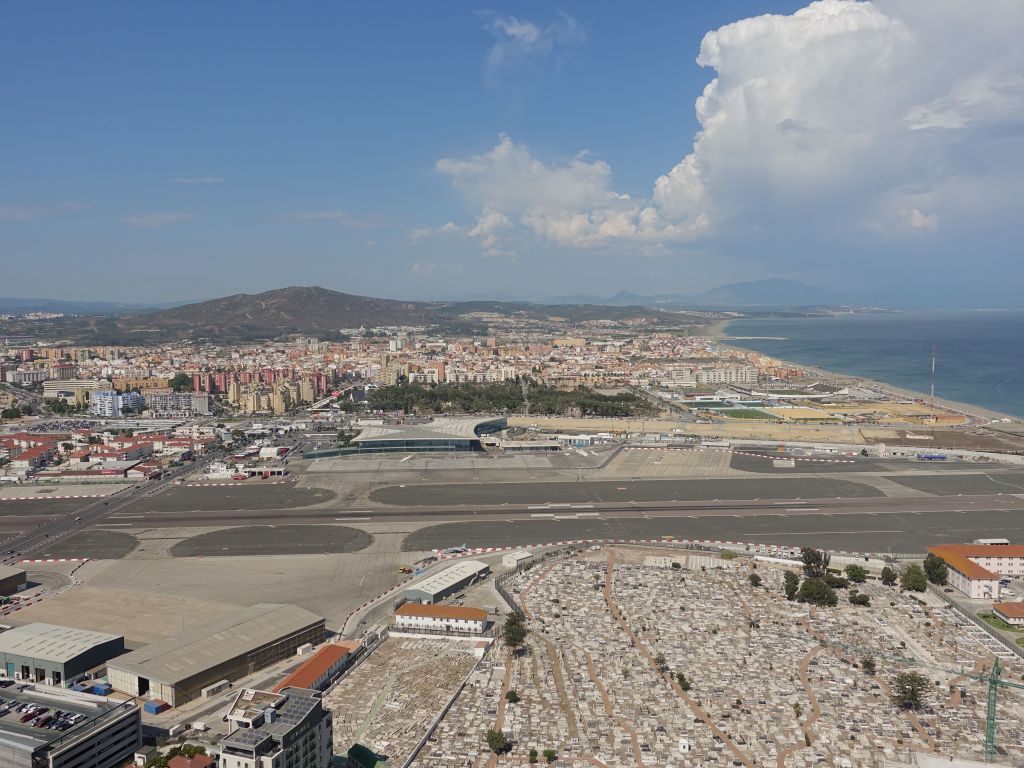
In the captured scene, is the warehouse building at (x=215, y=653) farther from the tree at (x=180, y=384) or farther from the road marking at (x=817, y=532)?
the tree at (x=180, y=384)

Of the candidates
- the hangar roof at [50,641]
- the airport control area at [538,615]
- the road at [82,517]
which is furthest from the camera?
the road at [82,517]

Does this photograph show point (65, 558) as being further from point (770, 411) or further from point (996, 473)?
point (770, 411)

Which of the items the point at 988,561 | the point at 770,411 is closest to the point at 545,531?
the point at 988,561

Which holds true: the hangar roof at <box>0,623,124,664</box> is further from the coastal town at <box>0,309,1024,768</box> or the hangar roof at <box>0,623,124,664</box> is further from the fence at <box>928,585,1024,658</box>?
the fence at <box>928,585,1024,658</box>

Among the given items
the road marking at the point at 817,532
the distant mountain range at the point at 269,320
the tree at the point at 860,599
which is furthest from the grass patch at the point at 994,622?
the distant mountain range at the point at 269,320

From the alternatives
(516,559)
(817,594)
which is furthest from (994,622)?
(516,559)

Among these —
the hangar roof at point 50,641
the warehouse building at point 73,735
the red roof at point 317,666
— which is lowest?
the red roof at point 317,666

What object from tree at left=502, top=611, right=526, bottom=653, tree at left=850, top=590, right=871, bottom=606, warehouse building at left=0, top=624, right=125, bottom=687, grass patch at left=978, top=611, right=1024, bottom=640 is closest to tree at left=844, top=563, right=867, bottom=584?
tree at left=850, top=590, right=871, bottom=606
